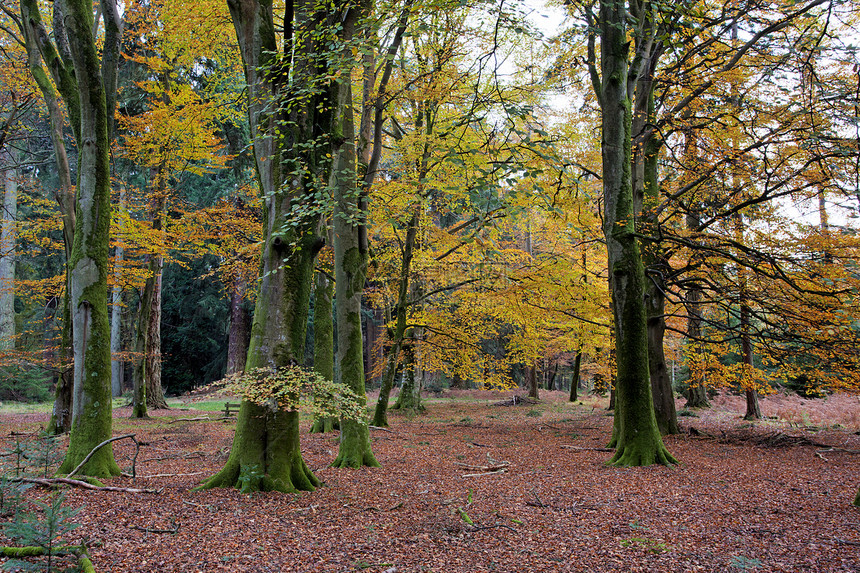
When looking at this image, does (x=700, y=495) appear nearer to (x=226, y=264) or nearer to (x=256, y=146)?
(x=256, y=146)

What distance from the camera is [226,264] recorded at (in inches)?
506

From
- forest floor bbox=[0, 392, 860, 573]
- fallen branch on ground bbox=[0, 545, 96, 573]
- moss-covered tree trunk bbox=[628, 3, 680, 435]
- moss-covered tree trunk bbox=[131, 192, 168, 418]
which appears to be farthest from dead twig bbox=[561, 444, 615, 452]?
→ moss-covered tree trunk bbox=[131, 192, 168, 418]

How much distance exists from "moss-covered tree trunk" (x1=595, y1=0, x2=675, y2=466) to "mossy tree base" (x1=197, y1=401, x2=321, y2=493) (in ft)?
15.5

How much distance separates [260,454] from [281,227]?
2410mm

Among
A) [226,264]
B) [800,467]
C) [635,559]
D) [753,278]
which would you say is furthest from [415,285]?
[635,559]

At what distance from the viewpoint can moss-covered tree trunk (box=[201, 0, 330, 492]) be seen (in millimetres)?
5074

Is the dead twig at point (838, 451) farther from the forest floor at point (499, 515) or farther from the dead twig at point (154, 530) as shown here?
the dead twig at point (154, 530)

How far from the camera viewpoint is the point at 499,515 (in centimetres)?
473

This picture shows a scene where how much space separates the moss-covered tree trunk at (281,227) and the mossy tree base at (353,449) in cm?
143

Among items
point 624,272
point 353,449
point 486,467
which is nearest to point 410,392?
point 486,467

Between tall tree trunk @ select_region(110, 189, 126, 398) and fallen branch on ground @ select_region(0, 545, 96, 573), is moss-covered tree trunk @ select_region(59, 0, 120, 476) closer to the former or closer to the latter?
fallen branch on ground @ select_region(0, 545, 96, 573)

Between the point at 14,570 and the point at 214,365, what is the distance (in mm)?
23798

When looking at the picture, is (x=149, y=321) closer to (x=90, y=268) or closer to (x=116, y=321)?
(x=116, y=321)

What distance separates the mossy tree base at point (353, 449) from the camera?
6.97m
